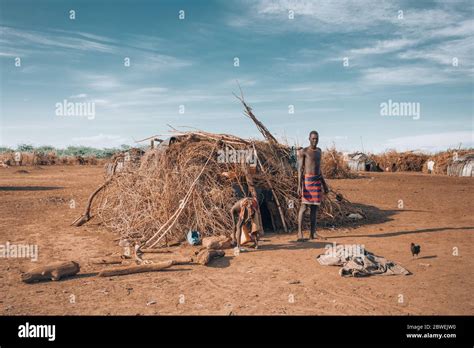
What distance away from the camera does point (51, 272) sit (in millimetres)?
6086

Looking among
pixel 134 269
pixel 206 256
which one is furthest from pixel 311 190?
pixel 134 269

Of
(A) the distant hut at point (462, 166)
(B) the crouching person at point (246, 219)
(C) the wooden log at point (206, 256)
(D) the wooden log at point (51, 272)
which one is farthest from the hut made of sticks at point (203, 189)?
(A) the distant hut at point (462, 166)

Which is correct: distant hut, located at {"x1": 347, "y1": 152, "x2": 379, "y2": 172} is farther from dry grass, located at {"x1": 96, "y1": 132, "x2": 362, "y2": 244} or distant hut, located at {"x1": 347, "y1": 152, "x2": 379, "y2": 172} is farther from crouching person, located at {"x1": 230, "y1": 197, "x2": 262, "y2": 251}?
crouching person, located at {"x1": 230, "y1": 197, "x2": 262, "y2": 251}

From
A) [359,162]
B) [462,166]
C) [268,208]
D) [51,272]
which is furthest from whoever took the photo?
[359,162]

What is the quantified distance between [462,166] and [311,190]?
22940mm

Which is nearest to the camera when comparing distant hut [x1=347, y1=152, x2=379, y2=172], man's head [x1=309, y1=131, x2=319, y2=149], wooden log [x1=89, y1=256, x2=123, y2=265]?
wooden log [x1=89, y1=256, x2=123, y2=265]

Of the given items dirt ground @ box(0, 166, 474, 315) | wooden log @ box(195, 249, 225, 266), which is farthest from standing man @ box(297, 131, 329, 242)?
wooden log @ box(195, 249, 225, 266)

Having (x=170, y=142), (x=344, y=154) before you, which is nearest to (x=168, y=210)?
(x=170, y=142)

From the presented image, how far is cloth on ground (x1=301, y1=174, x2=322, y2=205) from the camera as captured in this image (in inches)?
327

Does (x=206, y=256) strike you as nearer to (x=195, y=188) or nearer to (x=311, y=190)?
(x=195, y=188)

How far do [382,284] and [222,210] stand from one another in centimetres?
412

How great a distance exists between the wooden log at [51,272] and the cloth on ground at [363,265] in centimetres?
411

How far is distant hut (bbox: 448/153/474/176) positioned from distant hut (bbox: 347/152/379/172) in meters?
6.32

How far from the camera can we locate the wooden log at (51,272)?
5.97m
